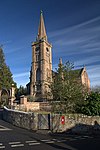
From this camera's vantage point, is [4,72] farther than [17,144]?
Yes

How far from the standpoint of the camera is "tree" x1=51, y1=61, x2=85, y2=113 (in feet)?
95.5

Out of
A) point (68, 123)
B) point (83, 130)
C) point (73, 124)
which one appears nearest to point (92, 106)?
point (83, 130)

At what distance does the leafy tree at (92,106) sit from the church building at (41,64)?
53426mm

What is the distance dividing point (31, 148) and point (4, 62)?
49.6 m

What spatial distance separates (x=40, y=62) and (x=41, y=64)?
4.48 ft

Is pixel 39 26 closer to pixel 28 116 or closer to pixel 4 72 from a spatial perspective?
pixel 4 72

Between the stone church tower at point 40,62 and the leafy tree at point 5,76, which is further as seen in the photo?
the stone church tower at point 40,62

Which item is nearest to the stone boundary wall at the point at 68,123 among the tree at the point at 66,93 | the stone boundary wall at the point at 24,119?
the stone boundary wall at the point at 24,119

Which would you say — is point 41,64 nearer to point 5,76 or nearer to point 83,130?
point 5,76

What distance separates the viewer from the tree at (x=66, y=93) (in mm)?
29109

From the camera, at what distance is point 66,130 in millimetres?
21078

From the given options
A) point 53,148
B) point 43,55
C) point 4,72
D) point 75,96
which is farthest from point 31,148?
point 43,55

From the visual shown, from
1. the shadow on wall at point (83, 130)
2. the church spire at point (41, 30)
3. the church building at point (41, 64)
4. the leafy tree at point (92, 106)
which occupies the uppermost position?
the church spire at point (41, 30)

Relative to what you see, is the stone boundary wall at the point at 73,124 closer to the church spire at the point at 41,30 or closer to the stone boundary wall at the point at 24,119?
the stone boundary wall at the point at 24,119
